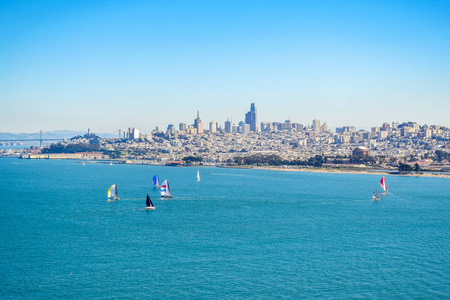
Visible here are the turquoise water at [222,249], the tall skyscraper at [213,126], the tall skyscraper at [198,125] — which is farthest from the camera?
the tall skyscraper at [213,126]

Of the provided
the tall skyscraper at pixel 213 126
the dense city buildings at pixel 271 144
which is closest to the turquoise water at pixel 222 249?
the dense city buildings at pixel 271 144

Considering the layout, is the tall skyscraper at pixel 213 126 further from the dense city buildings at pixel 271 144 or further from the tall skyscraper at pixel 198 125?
the tall skyscraper at pixel 198 125

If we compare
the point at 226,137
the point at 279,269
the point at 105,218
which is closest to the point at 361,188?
the point at 105,218

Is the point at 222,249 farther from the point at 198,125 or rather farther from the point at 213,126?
the point at 213,126

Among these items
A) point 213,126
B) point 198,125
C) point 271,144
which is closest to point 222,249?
point 271,144

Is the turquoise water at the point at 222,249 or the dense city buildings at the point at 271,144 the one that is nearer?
the turquoise water at the point at 222,249

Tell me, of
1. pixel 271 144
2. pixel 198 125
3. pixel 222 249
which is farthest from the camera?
pixel 198 125

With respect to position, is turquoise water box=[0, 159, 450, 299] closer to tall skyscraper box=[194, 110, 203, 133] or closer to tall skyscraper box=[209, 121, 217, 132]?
tall skyscraper box=[194, 110, 203, 133]

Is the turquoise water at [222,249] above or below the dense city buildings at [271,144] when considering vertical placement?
below
